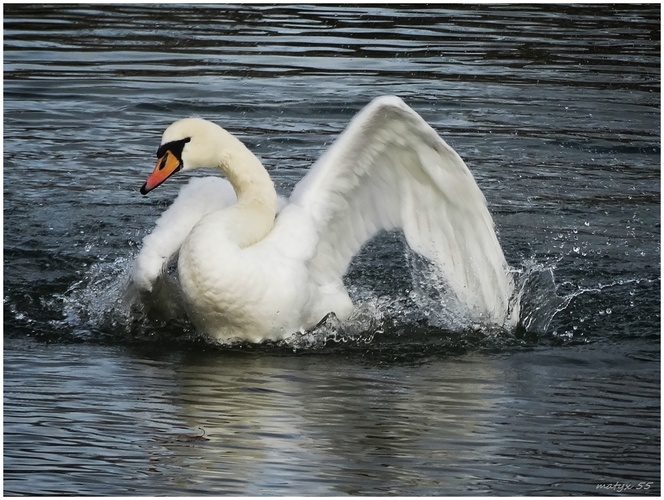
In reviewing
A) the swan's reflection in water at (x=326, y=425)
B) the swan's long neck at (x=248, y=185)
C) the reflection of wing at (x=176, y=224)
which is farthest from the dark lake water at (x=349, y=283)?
the swan's long neck at (x=248, y=185)

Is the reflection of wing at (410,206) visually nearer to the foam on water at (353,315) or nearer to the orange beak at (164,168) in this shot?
the foam on water at (353,315)

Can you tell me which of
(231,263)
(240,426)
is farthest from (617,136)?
(240,426)

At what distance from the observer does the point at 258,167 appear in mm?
7547

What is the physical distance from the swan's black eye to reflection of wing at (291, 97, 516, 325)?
2.33 ft

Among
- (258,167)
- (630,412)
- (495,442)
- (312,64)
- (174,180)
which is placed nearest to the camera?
(495,442)

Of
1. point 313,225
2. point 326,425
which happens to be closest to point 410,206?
point 313,225

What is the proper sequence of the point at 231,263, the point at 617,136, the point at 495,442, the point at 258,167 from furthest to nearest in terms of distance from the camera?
the point at 617,136, the point at 258,167, the point at 231,263, the point at 495,442

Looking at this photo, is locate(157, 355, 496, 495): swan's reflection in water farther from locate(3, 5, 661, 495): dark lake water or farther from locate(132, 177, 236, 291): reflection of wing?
locate(132, 177, 236, 291): reflection of wing

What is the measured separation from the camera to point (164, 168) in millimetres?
7215

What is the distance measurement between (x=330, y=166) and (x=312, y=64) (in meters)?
7.83

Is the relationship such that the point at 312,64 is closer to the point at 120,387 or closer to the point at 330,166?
the point at 330,166

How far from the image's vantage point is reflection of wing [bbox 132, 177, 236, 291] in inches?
286

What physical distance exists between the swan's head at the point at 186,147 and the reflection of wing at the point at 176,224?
1.09 feet

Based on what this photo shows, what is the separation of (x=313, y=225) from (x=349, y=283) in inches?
47.5
